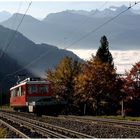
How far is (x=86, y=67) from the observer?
76250 millimetres

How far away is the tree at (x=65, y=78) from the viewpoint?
3022 inches

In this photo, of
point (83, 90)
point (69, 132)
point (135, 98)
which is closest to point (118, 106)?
point (135, 98)

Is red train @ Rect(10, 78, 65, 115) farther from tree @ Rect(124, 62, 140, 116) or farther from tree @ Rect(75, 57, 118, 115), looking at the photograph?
tree @ Rect(124, 62, 140, 116)

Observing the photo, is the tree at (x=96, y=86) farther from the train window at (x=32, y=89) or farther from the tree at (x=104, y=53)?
the tree at (x=104, y=53)

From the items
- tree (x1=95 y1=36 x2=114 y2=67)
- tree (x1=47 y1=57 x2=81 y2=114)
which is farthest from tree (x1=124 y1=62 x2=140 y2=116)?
tree (x1=95 y1=36 x2=114 y2=67)

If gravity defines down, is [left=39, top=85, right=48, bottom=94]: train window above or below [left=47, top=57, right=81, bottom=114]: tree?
below

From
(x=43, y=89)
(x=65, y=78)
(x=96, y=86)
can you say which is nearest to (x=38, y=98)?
(x=43, y=89)

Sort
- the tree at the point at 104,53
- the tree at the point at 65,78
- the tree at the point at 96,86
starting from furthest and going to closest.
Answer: the tree at the point at 104,53, the tree at the point at 65,78, the tree at the point at 96,86

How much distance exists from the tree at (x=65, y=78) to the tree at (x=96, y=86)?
3.70m

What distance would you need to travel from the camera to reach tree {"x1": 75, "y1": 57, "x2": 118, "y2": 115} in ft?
223

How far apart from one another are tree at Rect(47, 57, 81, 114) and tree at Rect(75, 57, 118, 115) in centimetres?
370

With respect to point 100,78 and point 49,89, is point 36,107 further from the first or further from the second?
point 100,78

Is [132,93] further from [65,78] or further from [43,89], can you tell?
[43,89]

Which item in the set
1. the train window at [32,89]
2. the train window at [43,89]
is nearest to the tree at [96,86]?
the train window at [43,89]
